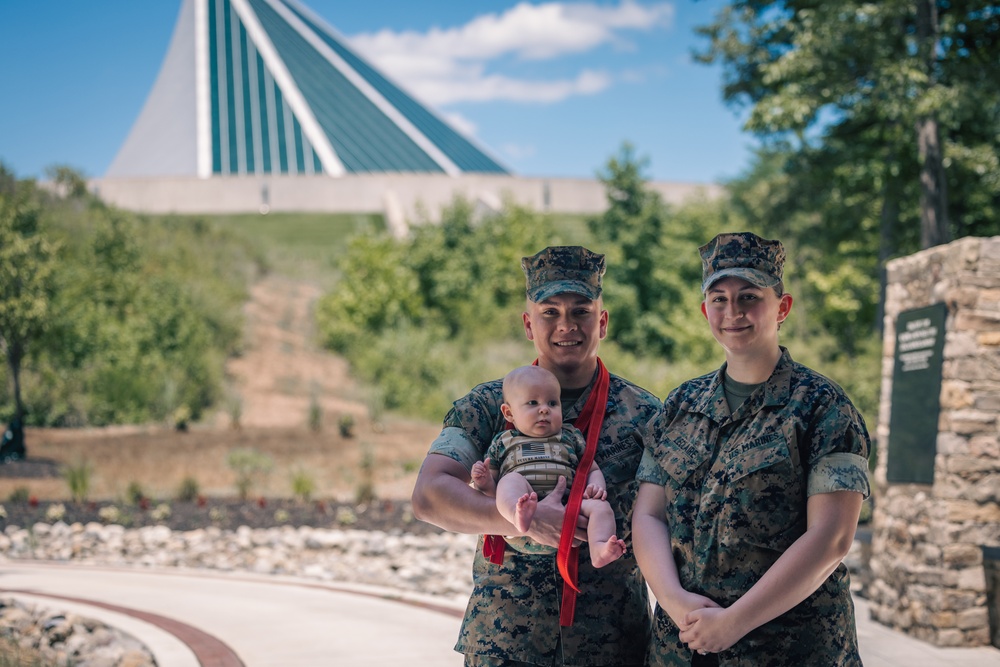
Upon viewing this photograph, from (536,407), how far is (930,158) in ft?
48.0

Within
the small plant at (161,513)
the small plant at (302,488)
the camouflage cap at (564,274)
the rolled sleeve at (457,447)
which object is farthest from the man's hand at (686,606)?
the small plant at (302,488)

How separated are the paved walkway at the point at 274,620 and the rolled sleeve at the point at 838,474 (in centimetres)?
428

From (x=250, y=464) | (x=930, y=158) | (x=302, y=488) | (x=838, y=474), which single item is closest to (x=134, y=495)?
(x=302, y=488)

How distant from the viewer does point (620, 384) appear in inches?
113

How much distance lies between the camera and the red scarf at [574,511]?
236cm

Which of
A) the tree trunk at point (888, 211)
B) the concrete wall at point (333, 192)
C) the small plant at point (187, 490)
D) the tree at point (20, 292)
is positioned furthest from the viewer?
the concrete wall at point (333, 192)

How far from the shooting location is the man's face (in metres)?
2.67

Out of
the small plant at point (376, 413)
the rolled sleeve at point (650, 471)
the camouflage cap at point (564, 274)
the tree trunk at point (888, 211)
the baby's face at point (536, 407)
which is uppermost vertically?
the tree trunk at point (888, 211)

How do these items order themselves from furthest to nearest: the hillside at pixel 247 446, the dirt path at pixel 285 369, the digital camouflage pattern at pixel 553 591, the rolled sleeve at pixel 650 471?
the dirt path at pixel 285 369 < the hillside at pixel 247 446 < the digital camouflage pattern at pixel 553 591 < the rolled sleeve at pixel 650 471

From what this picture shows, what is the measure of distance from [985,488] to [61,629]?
6681 millimetres

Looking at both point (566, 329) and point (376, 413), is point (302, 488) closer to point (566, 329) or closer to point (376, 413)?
point (376, 413)

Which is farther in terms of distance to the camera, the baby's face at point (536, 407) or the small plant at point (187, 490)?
the small plant at point (187, 490)

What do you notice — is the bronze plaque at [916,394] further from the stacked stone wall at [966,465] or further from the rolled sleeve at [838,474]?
the rolled sleeve at [838,474]

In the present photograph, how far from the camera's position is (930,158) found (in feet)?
50.1
